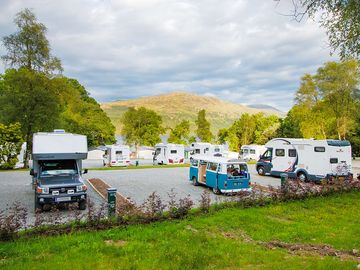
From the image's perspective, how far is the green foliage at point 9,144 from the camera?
2567 centimetres

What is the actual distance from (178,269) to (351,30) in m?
11.3

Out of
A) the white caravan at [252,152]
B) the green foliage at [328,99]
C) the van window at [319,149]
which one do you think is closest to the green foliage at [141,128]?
the white caravan at [252,152]

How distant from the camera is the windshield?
12.1m

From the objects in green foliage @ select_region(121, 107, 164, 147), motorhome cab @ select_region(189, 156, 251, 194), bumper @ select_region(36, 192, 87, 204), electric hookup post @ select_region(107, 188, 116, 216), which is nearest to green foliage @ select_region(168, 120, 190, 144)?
green foliage @ select_region(121, 107, 164, 147)

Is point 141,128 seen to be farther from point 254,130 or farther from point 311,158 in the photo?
point 311,158

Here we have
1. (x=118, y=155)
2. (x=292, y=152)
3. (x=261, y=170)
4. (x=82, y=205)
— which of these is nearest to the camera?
(x=82, y=205)

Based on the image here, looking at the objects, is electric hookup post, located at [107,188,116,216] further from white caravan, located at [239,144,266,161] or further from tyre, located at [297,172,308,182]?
white caravan, located at [239,144,266,161]

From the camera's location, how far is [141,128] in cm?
5781

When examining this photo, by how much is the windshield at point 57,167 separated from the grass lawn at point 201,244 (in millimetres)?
5338

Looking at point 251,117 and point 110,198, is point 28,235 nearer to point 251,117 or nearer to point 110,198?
point 110,198

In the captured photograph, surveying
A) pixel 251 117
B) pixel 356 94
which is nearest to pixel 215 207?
pixel 356 94

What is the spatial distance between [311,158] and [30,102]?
71.8ft

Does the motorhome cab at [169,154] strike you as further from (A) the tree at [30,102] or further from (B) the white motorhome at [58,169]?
(B) the white motorhome at [58,169]

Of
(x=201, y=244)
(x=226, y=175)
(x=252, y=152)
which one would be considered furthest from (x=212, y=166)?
(x=252, y=152)
